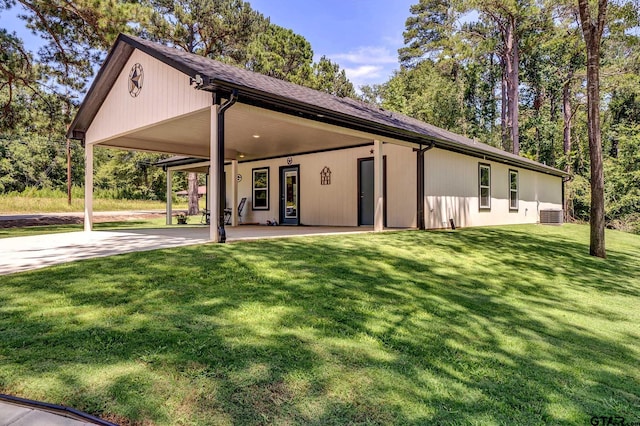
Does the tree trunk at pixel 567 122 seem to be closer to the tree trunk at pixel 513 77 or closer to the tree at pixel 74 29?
the tree trunk at pixel 513 77

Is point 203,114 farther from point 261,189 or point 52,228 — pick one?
point 52,228

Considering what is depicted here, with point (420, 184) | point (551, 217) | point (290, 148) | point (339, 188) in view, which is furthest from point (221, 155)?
point (551, 217)

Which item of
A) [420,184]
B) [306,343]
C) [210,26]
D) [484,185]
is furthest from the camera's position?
[210,26]

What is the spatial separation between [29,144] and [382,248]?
3675 centimetres

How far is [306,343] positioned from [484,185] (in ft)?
38.3

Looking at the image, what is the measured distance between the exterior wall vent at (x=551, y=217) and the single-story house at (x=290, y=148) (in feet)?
2.04

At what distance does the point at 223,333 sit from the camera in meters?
2.78

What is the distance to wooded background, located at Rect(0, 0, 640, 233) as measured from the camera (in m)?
12.0

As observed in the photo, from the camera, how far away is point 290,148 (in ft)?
38.5

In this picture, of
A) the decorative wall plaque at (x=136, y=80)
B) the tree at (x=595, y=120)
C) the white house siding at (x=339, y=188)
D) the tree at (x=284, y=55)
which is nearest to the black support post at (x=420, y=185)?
the white house siding at (x=339, y=188)

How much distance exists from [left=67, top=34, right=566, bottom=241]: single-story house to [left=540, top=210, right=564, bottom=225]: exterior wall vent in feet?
2.04

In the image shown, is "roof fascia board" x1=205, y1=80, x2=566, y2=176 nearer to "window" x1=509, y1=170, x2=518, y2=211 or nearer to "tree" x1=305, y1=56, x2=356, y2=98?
"window" x1=509, y1=170, x2=518, y2=211

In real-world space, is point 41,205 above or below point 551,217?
above

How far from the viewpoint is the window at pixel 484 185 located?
41.3 feet
